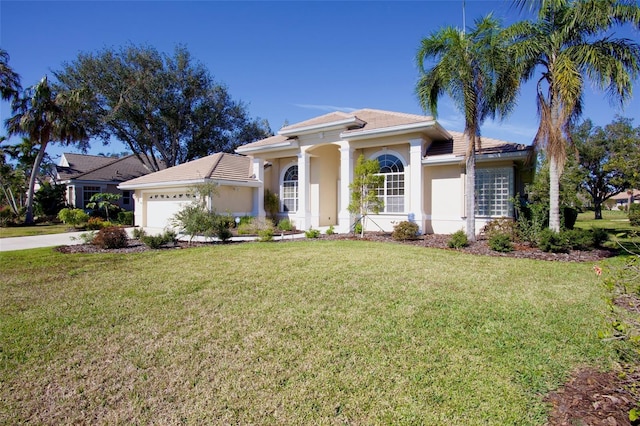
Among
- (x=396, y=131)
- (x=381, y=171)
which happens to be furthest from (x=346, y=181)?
(x=396, y=131)

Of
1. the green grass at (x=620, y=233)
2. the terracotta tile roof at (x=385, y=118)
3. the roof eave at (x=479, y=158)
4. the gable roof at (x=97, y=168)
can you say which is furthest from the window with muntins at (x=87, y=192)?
the green grass at (x=620, y=233)

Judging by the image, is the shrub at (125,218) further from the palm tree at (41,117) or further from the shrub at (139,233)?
the shrub at (139,233)

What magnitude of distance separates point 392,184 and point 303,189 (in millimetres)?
4947

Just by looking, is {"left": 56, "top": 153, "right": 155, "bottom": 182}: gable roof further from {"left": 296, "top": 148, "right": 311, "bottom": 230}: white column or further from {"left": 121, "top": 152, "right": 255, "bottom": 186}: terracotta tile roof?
{"left": 296, "top": 148, "right": 311, "bottom": 230}: white column

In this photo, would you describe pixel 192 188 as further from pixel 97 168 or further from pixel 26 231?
pixel 97 168

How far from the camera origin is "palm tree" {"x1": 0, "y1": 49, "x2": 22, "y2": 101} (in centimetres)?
2673

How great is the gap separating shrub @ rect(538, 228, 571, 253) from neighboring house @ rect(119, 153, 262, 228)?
14.6m

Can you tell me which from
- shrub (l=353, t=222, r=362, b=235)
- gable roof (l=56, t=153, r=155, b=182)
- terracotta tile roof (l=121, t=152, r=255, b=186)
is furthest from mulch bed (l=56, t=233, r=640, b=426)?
gable roof (l=56, t=153, r=155, b=182)

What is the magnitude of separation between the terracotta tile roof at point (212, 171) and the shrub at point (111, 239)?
633 centimetres

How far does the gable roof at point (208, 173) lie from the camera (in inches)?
772

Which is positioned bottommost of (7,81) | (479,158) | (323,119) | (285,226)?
(285,226)

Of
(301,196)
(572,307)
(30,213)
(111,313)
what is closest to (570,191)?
(301,196)

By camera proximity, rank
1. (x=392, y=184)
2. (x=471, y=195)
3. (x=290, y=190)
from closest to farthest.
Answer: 1. (x=471, y=195)
2. (x=392, y=184)
3. (x=290, y=190)

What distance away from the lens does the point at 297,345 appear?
452 cm
